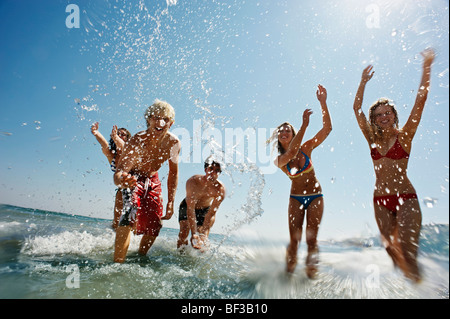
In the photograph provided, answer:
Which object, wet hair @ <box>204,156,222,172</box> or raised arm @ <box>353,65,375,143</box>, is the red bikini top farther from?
wet hair @ <box>204,156,222,172</box>

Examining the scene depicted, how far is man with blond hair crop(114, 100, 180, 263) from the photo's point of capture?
11.4 feet

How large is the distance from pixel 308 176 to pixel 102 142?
4.49m

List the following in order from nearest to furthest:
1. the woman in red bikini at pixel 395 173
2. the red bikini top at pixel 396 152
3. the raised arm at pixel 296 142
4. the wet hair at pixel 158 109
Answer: the woman in red bikini at pixel 395 173, the red bikini top at pixel 396 152, the wet hair at pixel 158 109, the raised arm at pixel 296 142

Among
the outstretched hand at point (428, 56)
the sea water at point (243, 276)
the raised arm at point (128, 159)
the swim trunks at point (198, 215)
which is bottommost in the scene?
the sea water at point (243, 276)

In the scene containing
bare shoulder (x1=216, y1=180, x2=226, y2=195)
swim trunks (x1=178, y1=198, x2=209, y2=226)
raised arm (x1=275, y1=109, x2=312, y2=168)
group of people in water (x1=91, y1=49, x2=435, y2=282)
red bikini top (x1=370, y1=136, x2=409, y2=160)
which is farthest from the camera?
swim trunks (x1=178, y1=198, x2=209, y2=226)

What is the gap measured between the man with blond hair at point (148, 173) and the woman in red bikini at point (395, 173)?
296 cm

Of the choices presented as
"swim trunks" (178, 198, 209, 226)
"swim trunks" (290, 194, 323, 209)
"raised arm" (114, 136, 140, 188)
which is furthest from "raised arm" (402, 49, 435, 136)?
"swim trunks" (178, 198, 209, 226)

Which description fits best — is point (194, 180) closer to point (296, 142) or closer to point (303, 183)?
point (303, 183)

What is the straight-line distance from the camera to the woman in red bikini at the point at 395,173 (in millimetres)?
2900

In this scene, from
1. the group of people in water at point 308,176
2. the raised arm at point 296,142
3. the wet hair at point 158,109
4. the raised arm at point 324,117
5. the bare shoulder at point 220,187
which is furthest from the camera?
the bare shoulder at point 220,187

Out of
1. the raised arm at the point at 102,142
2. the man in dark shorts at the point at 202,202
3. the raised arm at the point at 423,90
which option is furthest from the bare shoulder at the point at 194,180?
the raised arm at the point at 423,90

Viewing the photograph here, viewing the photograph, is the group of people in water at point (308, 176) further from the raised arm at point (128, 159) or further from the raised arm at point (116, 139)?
the raised arm at point (116, 139)

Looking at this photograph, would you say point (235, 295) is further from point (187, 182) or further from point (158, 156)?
point (187, 182)
